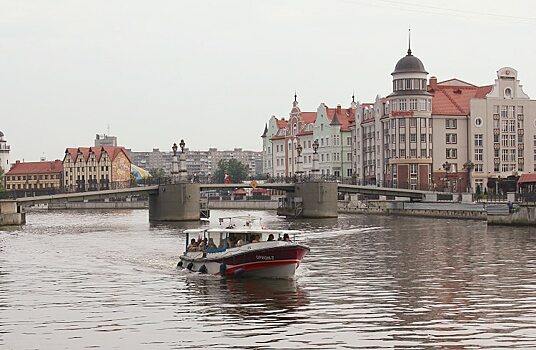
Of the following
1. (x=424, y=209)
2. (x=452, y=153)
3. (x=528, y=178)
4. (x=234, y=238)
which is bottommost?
(x=234, y=238)

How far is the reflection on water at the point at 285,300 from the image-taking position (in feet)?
105

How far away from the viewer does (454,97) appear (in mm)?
158125

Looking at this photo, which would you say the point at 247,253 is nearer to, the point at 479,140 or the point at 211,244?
the point at 211,244

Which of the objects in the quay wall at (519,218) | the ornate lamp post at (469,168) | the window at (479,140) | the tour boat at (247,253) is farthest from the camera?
the window at (479,140)

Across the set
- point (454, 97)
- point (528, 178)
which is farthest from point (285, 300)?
point (454, 97)

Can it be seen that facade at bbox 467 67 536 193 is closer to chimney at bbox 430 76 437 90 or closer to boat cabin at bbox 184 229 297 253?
chimney at bbox 430 76 437 90

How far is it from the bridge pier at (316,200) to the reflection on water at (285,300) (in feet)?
168

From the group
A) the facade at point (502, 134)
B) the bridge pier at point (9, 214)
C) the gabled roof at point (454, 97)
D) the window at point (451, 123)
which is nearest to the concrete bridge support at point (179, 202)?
the bridge pier at point (9, 214)

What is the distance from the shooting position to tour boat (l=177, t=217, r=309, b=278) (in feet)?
158

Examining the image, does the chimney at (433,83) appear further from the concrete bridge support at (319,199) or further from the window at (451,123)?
the concrete bridge support at (319,199)

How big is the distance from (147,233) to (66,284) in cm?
4490

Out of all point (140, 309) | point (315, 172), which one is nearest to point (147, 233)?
point (315, 172)

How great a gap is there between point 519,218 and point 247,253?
49.3 m

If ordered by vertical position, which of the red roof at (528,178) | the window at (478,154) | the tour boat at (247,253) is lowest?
the tour boat at (247,253)
